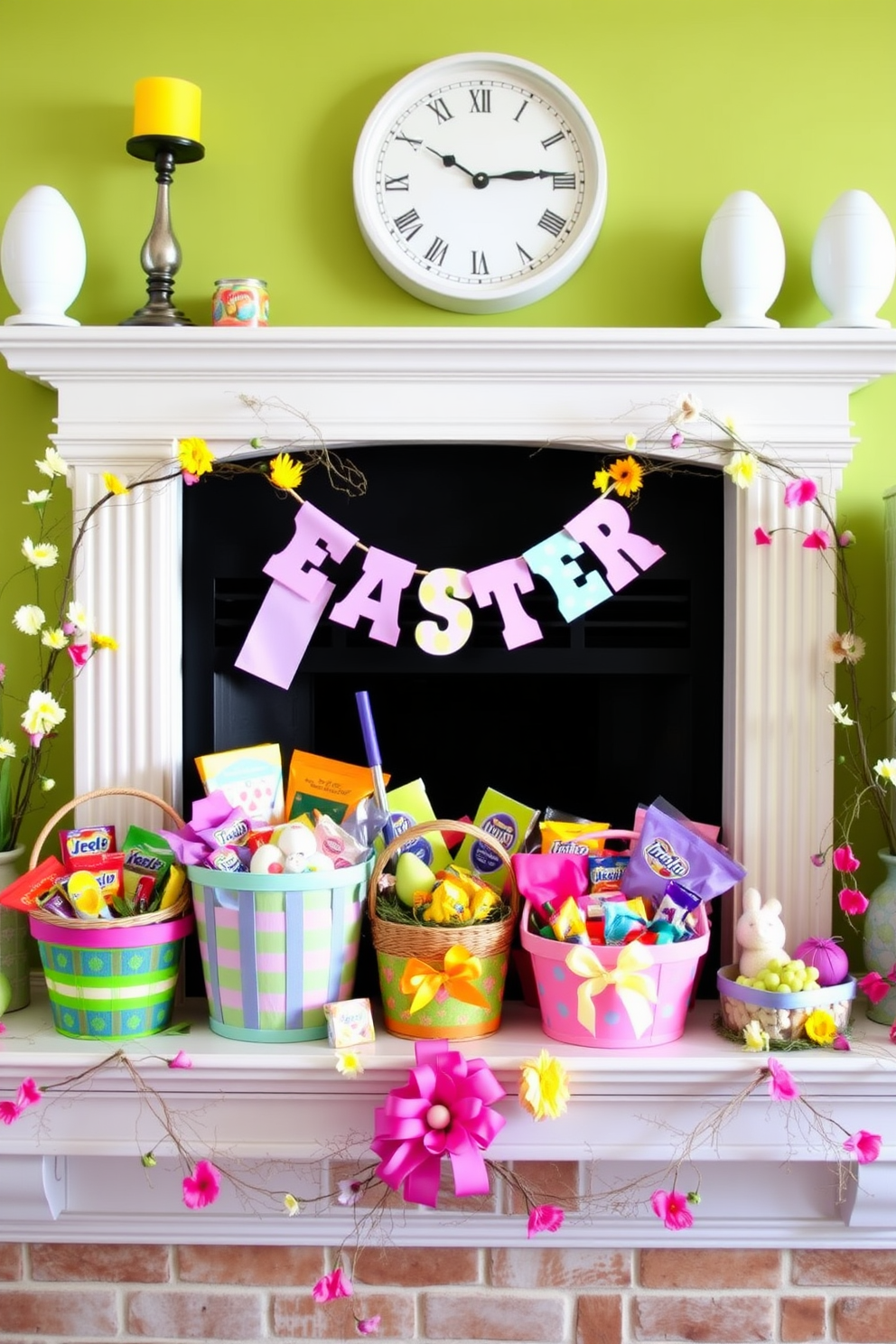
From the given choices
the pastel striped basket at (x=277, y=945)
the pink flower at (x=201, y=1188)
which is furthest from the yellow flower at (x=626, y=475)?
the pink flower at (x=201, y=1188)

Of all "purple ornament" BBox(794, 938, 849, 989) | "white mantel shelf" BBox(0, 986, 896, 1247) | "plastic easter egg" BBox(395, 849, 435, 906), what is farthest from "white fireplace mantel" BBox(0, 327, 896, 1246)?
"plastic easter egg" BBox(395, 849, 435, 906)

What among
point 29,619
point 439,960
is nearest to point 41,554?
point 29,619

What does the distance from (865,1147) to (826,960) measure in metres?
0.25

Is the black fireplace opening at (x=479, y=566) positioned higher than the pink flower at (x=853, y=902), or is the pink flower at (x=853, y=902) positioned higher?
the black fireplace opening at (x=479, y=566)

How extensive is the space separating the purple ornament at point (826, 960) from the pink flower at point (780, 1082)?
16 centimetres

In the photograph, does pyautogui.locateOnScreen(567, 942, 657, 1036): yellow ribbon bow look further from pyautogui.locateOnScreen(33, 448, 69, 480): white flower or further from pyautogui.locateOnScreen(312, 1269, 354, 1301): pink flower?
pyautogui.locateOnScreen(33, 448, 69, 480): white flower

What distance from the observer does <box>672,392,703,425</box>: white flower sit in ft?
5.75

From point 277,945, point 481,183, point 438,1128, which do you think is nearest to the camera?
point 438,1128

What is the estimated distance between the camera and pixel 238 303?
5.89 feet

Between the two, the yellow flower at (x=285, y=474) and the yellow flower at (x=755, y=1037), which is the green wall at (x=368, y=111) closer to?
the yellow flower at (x=285, y=474)

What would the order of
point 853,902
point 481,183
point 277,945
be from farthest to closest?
point 481,183 → point 853,902 → point 277,945

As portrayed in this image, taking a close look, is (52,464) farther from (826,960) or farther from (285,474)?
(826,960)

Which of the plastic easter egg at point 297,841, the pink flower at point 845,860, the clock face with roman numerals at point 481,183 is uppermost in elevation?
the clock face with roman numerals at point 481,183

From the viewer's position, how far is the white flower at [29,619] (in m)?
1.78
